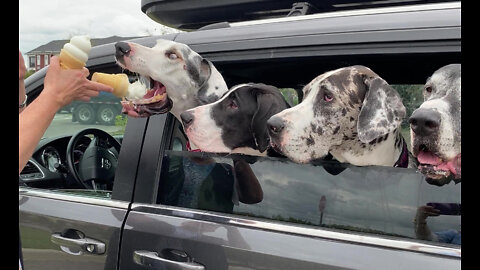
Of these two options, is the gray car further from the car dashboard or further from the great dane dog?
the car dashboard

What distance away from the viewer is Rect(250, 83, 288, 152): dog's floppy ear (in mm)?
2092

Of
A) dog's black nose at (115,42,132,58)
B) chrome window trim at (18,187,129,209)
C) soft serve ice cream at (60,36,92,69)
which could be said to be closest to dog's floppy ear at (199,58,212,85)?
dog's black nose at (115,42,132,58)

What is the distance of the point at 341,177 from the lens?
1.79 m

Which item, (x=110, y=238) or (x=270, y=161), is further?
(x=110, y=238)

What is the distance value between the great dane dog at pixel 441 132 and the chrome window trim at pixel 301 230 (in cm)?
22

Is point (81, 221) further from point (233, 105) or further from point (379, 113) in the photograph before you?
point (379, 113)

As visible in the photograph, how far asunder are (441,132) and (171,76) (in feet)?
4.17

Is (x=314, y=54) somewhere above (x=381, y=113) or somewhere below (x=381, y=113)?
above

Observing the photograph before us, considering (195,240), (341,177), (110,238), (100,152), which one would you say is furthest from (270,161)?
(100,152)

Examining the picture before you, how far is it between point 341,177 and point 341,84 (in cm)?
36

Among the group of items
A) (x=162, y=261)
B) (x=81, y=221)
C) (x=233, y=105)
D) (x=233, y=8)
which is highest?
(x=233, y=8)

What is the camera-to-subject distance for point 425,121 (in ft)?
5.02

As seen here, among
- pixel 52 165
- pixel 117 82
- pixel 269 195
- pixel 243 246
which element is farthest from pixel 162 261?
pixel 52 165
